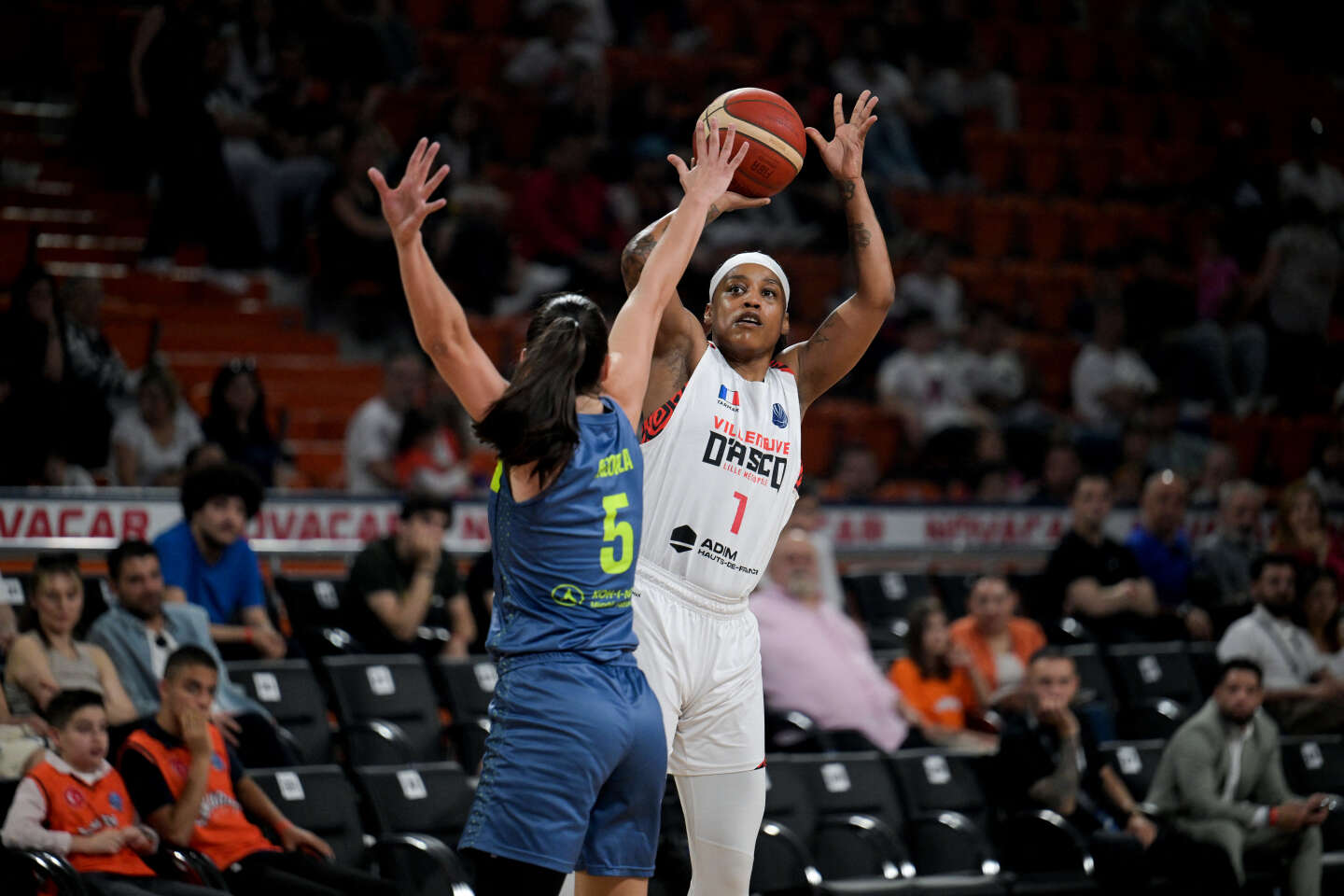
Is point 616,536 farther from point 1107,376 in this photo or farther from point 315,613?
point 1107,376

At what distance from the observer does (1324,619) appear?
9297 millimetres

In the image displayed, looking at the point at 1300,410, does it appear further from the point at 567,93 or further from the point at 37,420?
the point at 37,420

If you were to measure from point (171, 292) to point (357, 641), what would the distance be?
13.8 ft

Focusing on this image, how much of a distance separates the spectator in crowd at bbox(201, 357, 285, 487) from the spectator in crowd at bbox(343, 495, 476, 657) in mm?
1305

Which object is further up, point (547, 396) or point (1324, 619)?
point (1324, 619)

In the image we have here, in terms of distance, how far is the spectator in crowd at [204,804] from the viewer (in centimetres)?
606

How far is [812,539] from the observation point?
9062 mm

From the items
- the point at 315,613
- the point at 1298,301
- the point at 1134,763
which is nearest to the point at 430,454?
the point at 315,613

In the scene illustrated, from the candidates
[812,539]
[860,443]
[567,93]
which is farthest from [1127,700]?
[567,93]

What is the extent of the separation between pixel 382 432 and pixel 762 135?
212 inches

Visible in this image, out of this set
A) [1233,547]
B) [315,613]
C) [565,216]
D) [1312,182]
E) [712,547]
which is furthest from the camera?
[1312,182]

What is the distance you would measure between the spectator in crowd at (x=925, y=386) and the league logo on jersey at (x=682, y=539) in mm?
7606

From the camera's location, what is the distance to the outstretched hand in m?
4.18

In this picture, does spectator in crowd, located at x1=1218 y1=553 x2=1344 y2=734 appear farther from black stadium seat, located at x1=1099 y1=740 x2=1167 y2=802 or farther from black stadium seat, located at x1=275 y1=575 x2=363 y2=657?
black stadium seat, located at x1=275 y1=575 x2=363 y2=657
